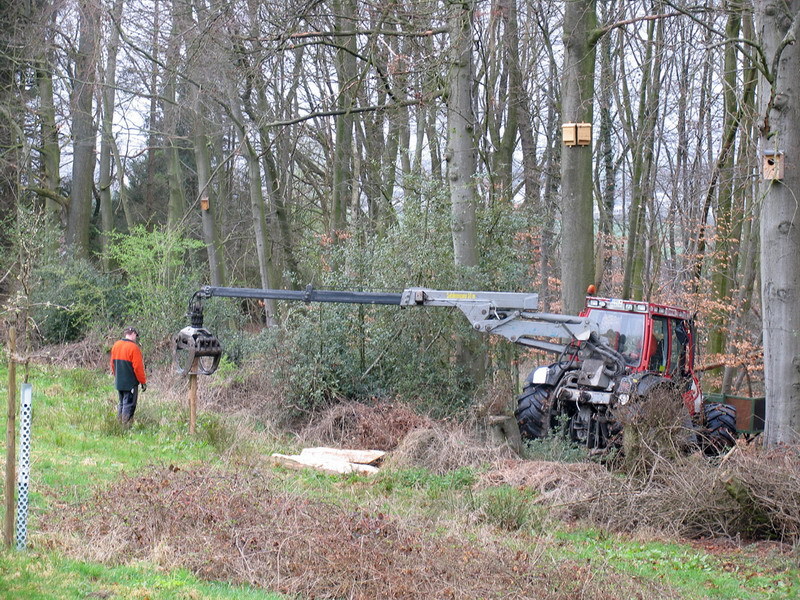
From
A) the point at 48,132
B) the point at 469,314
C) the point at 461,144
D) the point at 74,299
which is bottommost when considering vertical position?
the point at 469,314

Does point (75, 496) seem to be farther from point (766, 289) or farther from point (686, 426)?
point (766, 289)

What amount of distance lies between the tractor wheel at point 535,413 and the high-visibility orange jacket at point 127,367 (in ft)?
19.0

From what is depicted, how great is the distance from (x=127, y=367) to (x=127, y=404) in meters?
0.70

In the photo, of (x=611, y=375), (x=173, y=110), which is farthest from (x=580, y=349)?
(x=173, y=110)

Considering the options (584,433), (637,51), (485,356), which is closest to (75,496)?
(584,433)

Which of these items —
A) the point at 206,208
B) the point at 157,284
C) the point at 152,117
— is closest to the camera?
the point at 157,284

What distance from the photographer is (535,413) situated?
1324 cm

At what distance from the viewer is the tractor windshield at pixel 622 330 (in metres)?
13.2

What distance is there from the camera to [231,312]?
2072 cm

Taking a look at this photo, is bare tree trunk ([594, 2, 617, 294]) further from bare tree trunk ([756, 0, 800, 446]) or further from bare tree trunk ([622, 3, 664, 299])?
bare tree trunk ([756, 0, 800, 446])

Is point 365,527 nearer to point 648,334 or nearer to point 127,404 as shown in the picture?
point 648,334

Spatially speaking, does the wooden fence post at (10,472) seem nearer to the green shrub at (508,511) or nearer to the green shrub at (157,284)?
the green shrub at (508,511)

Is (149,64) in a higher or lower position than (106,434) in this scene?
higher

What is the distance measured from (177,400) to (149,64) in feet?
37.5
